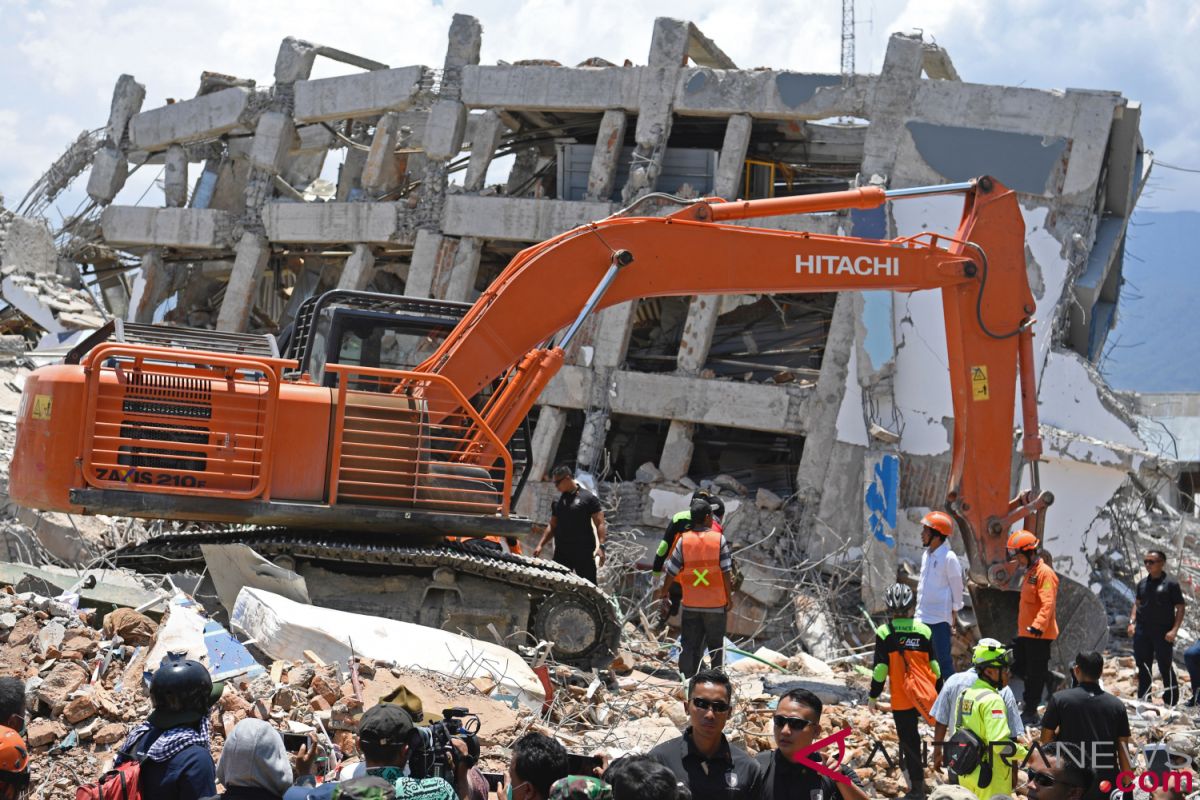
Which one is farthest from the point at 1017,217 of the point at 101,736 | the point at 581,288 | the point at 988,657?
the point at 101,736

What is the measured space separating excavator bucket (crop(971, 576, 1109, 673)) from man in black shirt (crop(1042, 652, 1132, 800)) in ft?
14.7

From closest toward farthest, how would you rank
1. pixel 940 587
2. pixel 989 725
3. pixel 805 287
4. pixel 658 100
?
pixel 989 725
pixel 940 587
pixel 805 287
pixel 658 100

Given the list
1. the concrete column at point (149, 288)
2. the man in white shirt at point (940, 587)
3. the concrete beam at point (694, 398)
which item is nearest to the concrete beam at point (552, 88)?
the concrete beam at point (694, 398)

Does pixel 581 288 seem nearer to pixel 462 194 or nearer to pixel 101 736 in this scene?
pixel 101 736

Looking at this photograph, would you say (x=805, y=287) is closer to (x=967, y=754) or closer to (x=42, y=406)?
(x=967, y=754)

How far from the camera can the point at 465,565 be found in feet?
29.0

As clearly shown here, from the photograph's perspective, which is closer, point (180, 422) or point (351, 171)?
point (180, 422)

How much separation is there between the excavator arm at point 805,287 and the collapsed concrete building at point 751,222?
3.64m

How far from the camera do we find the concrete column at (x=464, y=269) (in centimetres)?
1600

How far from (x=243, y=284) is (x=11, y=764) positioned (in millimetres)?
14207

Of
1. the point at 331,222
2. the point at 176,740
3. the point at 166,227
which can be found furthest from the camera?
the point at 166,227

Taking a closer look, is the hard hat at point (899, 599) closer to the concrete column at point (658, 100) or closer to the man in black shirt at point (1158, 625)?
the man in black shirt at point (1158, 625)

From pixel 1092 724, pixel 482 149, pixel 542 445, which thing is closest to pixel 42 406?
pixel 1092 724

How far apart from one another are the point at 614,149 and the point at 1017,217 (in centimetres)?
638
